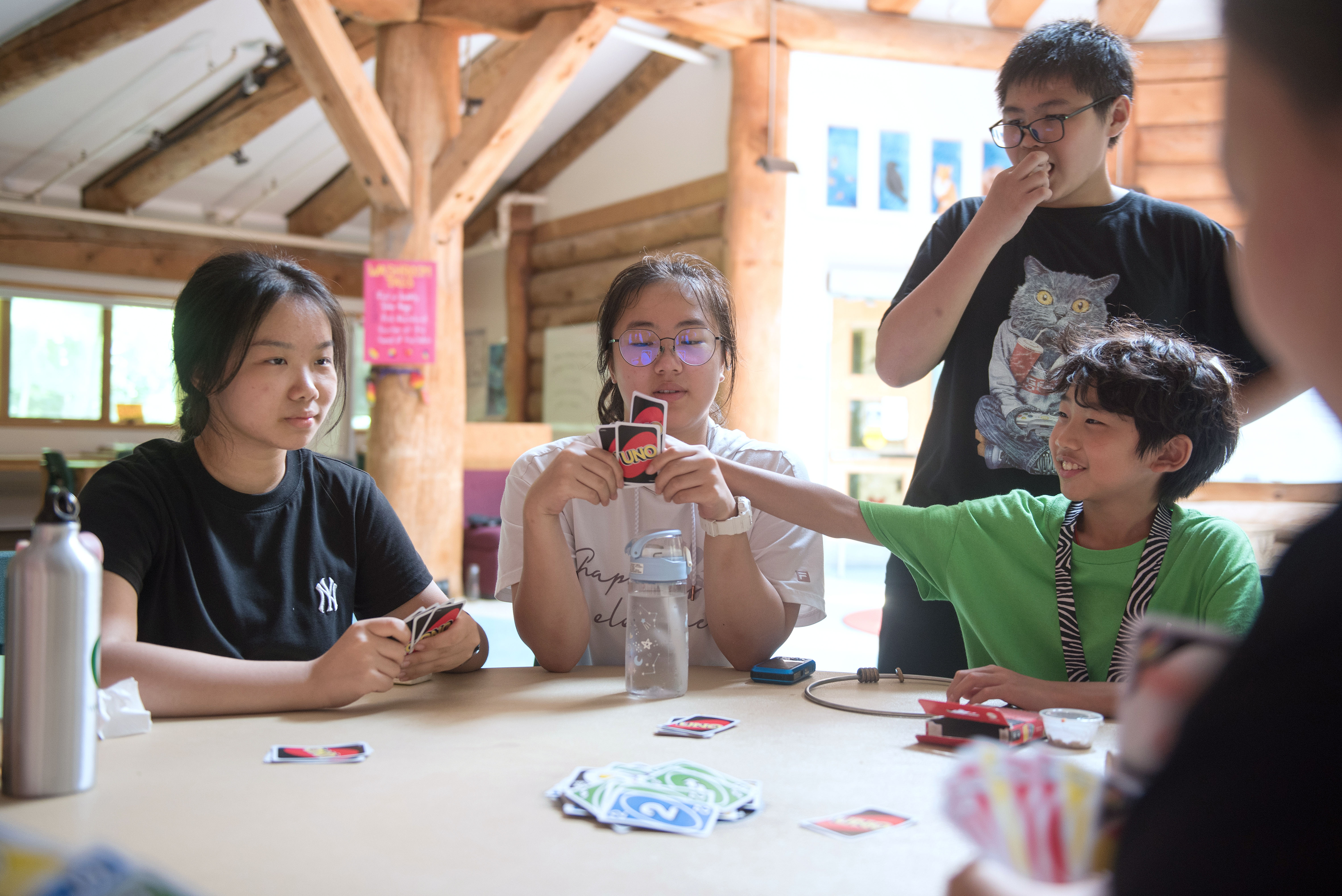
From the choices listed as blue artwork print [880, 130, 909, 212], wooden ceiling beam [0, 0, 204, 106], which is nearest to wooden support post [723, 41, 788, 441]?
blue artwork print [880, 130, 909, 212]

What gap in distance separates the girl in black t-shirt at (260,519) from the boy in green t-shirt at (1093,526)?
0.54 meters

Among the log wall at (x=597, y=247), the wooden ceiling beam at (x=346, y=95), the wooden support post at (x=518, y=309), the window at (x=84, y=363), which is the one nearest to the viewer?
the wooden ceiling beam at (x=346, y=95)

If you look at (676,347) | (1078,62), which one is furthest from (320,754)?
(1078,62)

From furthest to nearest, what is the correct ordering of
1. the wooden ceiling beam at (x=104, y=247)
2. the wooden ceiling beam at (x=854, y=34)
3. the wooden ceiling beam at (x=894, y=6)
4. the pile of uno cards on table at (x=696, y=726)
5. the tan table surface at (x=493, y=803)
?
1. the wooden ceiling beam at (x=104, y=247)
2. the wooden ceiling beam at (x=894, y=6)
3. the wooden ceiling beam at (x=854, y=34)
4. the pile of uno cards on table at (x=696, y=726)
5. the tan table surface at (x=493, y=803)

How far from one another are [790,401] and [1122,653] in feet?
15.5

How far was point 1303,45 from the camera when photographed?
0.44m

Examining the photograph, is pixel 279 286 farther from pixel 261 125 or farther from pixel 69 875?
pixel 261 125

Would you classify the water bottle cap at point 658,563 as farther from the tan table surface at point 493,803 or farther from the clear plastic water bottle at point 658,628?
the tan table surface at point 493,803

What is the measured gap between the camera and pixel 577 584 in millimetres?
Answer: 1594

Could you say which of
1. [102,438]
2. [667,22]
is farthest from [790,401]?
[102,438]

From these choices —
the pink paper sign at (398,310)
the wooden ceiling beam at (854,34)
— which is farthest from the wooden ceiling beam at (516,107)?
the wooden ceiling beam at (854,34)

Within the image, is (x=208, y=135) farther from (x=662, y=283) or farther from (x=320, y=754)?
(x=320, y=754)

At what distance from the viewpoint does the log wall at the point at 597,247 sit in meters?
6.82

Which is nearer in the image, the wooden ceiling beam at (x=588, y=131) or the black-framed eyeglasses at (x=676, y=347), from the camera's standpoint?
the black-framed eyeglasses at (x=676, y=347)
